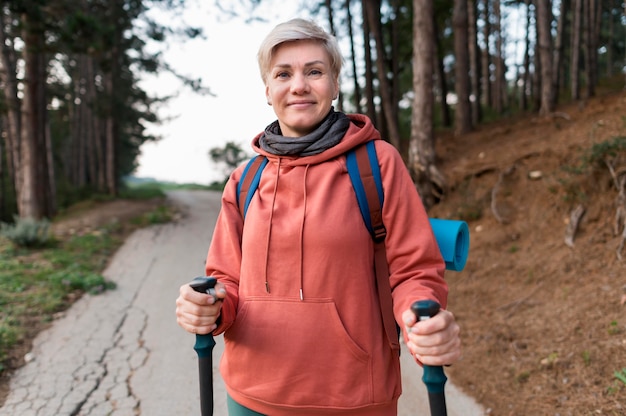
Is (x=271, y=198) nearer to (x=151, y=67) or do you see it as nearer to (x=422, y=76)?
(x=422, y=76)

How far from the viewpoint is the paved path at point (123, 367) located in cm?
380

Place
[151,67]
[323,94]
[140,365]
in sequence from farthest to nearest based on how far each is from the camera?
[151,67]
[140,365]
[323,94]

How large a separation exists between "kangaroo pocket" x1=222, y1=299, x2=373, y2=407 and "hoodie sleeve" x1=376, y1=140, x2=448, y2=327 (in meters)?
0.23

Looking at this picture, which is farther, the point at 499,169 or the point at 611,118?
the point at 499,169

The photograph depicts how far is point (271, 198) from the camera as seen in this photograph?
1683mm

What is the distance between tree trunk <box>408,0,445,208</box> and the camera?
811cm

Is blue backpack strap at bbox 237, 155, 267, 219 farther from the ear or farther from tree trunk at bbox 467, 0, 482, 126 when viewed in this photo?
tree trunk at bbox 467, 0, 482, 126

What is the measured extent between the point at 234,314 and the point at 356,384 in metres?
0.49

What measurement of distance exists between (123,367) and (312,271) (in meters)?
3.76

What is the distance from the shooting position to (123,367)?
454 centimetres

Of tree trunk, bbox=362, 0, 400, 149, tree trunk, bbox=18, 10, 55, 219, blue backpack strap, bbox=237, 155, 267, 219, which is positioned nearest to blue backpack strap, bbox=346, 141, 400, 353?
blue backpack strap, bbox=237, 155, 267, 219

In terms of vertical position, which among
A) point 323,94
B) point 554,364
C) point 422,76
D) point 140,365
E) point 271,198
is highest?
point 422,76

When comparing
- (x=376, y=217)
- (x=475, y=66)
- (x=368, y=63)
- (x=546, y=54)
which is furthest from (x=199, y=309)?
(x=475, y=66)

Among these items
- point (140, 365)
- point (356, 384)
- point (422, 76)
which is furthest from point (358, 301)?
point (422, 76)
